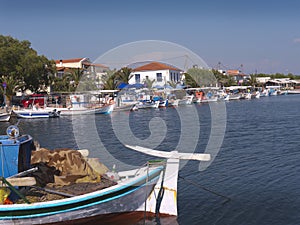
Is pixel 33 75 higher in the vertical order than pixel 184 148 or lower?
higher

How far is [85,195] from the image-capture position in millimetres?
9336

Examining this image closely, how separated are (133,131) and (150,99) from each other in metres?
30.3

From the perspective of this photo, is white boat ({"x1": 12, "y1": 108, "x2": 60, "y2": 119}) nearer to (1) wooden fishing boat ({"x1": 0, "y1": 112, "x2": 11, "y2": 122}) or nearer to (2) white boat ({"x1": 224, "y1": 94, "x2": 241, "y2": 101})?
(1) wooden fishing boat ({"x1": 0, "y1": 112, "x2": 11, "y2": 122})

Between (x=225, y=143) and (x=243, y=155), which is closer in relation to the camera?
(x=243, y=155)

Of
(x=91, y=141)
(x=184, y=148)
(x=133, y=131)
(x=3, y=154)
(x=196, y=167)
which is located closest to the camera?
(x=3, y=154)

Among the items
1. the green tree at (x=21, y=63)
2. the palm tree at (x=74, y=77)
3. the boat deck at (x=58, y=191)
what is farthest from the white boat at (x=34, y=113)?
the boat deck at (x=58, y=191)

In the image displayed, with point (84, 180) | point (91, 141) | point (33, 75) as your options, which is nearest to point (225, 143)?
point (91, 141)

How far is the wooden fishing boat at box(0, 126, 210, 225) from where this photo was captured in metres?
8.96

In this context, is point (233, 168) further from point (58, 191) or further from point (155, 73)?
point (155, 73)

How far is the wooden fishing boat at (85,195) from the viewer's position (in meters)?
8.96

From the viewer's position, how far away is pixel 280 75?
490ft

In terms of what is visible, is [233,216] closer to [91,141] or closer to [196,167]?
[196,167]

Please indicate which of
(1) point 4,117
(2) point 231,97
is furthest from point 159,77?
(1) point 4,117

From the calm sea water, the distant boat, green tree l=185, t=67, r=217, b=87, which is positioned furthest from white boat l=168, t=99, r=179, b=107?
the calm sea water
